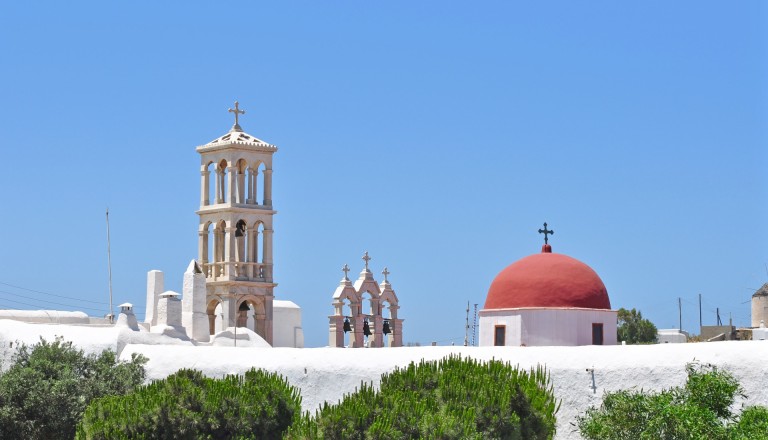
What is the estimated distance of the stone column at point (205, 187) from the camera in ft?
133

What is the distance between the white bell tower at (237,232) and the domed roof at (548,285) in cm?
1378

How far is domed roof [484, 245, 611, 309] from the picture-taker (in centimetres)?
2677

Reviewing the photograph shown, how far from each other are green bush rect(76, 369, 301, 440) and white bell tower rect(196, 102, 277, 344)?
55.7 ft

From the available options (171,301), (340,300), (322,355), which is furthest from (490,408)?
(340,300)

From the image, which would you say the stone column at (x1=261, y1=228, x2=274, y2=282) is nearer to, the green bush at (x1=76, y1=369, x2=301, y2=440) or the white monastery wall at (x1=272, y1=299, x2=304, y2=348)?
the white monastery wall at (x1=272, y1=299, x2=304, y2=348)

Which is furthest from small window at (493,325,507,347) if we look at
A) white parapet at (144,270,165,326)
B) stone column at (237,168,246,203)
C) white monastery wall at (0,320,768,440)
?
stone column at (237,168,246,203)

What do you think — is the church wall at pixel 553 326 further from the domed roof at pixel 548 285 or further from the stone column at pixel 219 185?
the stone column at pixel 219 185

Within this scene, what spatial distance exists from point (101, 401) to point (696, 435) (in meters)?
10.1

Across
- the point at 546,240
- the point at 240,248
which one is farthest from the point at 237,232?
the point at 546,240

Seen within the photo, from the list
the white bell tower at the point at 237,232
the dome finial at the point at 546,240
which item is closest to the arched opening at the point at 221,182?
the white bell tower at the point at 237,232

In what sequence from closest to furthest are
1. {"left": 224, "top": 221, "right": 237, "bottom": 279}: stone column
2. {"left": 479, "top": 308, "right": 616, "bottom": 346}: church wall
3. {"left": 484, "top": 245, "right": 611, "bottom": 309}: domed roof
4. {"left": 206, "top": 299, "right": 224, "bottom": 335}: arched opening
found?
{"left": 479, "top": 308, "right": 616, "bottom": 346}: church wall, {"left": 484, "top": 245, "right": 611, "bottom": 309}: domed roof, {"left": 224, "top": 221, "right": 237, "bottom": 279}: stone column, {"left": 206, "top": 299, "right": 224, "bottom": 335}: arched opening

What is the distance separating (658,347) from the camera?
890 inches

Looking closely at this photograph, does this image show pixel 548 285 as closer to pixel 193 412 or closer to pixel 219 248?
pixel 193 412

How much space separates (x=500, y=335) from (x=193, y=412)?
803 cm
